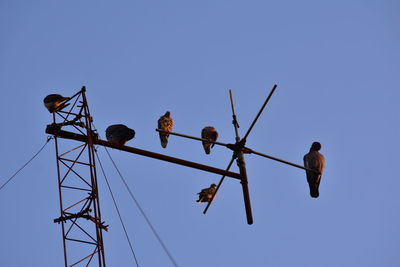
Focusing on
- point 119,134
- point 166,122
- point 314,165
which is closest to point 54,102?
point 119,134

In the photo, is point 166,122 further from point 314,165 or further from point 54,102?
point 314,165

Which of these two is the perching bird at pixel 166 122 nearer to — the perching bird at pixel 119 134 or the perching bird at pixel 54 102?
the perching bird at pixel 119 134

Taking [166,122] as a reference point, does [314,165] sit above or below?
below

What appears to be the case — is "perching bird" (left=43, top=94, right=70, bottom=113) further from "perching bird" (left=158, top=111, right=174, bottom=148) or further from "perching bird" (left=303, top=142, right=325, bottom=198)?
"perching bird" (left=303, top=142, right=325, bottom=198)

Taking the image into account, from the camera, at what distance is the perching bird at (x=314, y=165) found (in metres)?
17.4

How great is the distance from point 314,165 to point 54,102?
6.74m

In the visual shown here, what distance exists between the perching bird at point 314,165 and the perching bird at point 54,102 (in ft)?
20.7

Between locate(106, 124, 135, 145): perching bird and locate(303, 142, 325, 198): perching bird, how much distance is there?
4.43m

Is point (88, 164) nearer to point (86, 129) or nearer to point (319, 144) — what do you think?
point (86, 129)

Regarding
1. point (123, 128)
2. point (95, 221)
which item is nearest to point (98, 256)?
point (95, 221)

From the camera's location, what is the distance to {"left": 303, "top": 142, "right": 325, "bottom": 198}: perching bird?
1741 cm

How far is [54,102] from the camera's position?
19.2 m

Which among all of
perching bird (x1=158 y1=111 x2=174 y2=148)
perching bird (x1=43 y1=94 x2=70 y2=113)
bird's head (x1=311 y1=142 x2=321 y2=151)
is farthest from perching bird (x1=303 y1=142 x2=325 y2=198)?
perching bird (x1=158 y1=111 x2=174 y2=148)

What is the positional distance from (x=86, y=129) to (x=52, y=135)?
1.05 m
